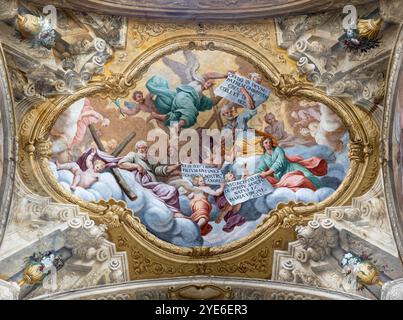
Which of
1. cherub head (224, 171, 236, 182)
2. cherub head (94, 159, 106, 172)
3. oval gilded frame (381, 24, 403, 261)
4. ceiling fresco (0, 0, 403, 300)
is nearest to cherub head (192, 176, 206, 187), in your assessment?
ceiling fresco (0, 0, 403, 300)

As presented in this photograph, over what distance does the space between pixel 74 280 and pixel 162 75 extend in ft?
13.5

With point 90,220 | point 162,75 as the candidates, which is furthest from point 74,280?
point 162,75

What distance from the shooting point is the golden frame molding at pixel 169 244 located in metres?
17.7

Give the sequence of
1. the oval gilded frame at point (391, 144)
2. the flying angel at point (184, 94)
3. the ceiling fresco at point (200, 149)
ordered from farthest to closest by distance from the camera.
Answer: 1. the flying angel at point (184, 94)
2. the ceiling fresco at point (200, 149)
3. the oval gilded frame at point (391, 144)

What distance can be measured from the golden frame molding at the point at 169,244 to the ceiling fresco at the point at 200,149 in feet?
0.09

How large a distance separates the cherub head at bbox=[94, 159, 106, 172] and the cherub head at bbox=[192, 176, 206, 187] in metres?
1.71

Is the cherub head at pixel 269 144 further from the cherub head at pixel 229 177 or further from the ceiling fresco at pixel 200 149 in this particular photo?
the cherub head at pixel 229 177

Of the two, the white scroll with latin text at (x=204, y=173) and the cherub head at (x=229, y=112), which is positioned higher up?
the cherub head at (x=229, y=112)

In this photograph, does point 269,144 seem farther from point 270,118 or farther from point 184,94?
point 184,94

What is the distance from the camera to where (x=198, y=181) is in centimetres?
1828

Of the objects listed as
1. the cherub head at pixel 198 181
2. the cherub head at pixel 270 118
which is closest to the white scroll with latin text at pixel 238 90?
the cherub head at pixel 270 118

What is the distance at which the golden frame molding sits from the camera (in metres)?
17.7

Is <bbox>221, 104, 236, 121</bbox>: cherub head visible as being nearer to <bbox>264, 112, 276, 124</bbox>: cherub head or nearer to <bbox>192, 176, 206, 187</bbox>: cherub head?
<bbox>264, 112, 276, 124</bbox>: cherub head

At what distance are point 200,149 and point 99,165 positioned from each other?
1932 millimetres
